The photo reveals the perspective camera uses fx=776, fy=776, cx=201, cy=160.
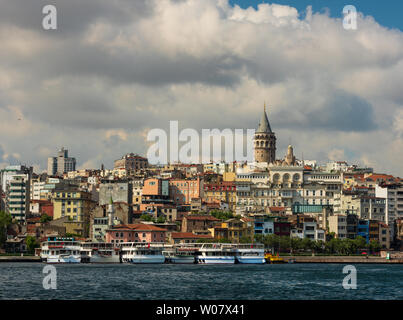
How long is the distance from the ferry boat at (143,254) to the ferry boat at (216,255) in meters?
4.46

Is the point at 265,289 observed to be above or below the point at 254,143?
below

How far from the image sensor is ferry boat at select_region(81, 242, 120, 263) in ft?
283

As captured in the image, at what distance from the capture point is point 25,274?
61500 millimetres

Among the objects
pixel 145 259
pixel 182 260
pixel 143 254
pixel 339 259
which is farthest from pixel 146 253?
pixel 339 259

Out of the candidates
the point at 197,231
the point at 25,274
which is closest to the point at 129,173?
the point at 197,231

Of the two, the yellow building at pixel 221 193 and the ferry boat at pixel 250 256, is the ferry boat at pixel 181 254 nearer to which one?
the ferry boat at pixel 250 256

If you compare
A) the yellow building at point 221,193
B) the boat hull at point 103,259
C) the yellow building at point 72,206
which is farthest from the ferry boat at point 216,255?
the yellow building at point 221,193

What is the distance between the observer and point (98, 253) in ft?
286

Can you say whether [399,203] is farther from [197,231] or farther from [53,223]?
[53,223]

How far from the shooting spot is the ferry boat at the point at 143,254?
84.7 metres

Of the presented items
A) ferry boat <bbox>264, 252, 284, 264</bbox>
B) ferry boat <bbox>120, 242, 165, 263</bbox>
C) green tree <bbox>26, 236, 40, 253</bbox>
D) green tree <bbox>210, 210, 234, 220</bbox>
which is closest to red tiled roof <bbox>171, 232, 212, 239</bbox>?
ferry boat <bbox>120, 242, 165, 263</bbox>
